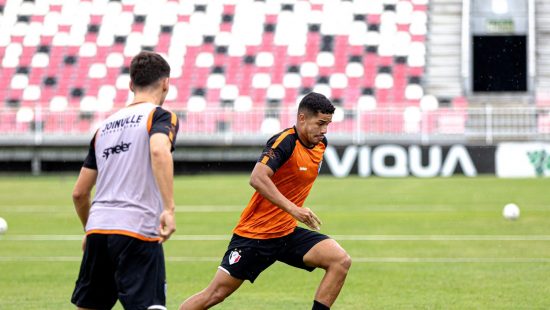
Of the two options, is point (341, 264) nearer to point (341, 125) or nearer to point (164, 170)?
point (164, 170)

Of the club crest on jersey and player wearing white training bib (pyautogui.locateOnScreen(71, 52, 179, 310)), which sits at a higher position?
player wearing white training bib (pyautogui.locateOnScreen(71, 52, 179, 310))

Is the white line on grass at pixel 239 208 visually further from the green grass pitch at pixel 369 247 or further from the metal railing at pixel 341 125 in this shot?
the metal railing at pixel 341 125

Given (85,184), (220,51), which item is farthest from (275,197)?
(220,51)

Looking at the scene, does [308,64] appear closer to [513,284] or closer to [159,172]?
[513,284]

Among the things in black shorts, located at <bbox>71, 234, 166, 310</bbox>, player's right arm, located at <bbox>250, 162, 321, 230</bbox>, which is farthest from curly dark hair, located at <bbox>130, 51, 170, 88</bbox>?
player's right arm, located at <bbox>250, 162, 321, 230</bbox>

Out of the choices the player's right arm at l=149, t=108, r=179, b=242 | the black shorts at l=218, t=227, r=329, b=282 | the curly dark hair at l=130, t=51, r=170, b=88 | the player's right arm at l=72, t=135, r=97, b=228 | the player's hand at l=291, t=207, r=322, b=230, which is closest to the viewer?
the player's right arm at l=149, t=108, r=179, b=242

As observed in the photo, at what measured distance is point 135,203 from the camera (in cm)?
620

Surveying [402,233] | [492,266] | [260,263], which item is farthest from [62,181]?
[260,263]

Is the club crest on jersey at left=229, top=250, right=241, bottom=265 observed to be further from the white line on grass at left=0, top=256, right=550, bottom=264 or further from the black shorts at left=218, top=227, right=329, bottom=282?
the white line on grass at left=0, top=256, right=550, bottom=264

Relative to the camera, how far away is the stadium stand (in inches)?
1358

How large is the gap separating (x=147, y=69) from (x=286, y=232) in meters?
2.36

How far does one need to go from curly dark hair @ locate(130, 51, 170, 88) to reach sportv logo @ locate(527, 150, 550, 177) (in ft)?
76.0

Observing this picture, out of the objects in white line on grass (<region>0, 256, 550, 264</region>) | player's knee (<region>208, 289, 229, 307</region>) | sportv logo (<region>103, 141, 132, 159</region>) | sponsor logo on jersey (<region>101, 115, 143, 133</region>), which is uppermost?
sponsor logo on jersey (<region>101, 115, 143, 133</region>)

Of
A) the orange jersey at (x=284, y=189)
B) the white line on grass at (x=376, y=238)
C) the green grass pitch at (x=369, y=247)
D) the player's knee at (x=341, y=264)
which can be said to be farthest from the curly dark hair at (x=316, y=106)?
the white line on grass at (x=376, y=238)
